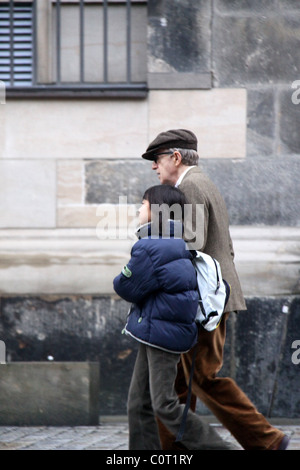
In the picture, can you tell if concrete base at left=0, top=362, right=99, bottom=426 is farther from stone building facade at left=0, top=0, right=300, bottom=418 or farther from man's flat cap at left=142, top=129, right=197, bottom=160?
man's flat cap at left=142, top=129, right=197, bottom=160

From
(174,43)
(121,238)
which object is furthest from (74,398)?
(174,43)

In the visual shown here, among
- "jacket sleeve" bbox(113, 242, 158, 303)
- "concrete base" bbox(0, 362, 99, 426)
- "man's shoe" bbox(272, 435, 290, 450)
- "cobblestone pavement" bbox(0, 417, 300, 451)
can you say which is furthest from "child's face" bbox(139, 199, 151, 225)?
"concrete base" bbox(0, 362, 99, 426)

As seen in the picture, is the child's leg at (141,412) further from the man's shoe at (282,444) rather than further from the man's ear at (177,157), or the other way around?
the man's ear at (177,157)

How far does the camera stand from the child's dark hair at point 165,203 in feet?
14.8

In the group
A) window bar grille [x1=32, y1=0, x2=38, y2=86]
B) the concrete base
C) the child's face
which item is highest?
window bar grille [x1=32, y1=0, x2=38, y2=86]

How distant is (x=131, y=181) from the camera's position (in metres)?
6.78

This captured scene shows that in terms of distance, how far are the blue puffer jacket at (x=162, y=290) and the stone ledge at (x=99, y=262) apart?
2216mm

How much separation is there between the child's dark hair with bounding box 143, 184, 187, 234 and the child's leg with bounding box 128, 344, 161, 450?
658 millimetres

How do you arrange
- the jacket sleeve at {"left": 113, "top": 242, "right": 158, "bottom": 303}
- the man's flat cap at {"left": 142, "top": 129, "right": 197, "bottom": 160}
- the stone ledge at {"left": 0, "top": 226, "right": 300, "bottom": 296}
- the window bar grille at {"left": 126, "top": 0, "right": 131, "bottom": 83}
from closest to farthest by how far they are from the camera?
1. the jacket sleeve at {"left": 113, "top": 242, "right": 158, "bottom": 303}
2. the man's flat cap at {"left": 142, "top": 129, "right": 197, "bottom": 160}
3. the stone ledge at {"left": 0, "top": 226, "right": 300, "bottom": 296}
4. the window bar grille at {"left": 126, "top": 0, "right": 131, "bottom": 83}

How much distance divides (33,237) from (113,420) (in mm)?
1436

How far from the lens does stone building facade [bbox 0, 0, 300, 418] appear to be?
6660mm

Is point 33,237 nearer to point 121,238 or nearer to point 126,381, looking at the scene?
point 121,238

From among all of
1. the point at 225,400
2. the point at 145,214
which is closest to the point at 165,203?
the point at 145,214
